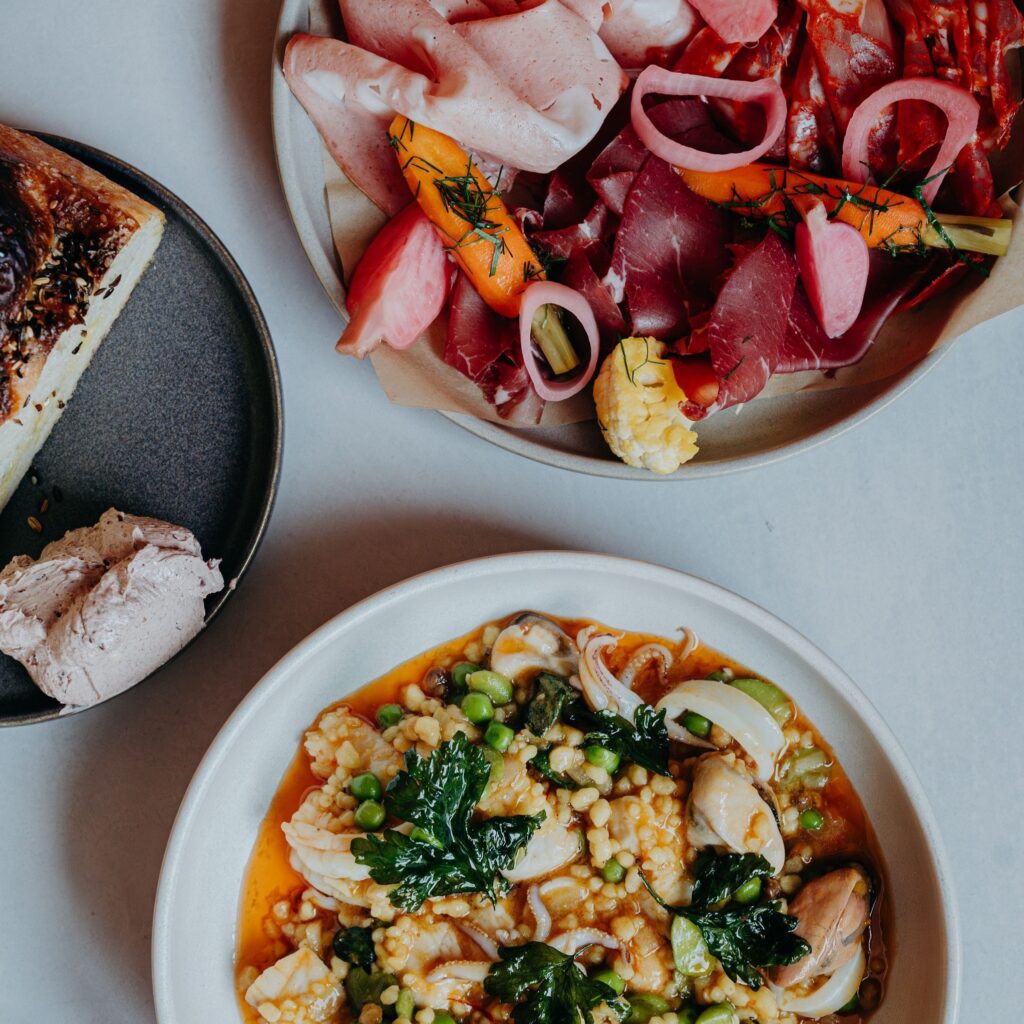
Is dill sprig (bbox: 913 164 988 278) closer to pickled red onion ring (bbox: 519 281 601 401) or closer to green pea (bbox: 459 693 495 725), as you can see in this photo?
pickled red onion ring (bbox: 519 281 601 401)

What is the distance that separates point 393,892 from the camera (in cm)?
233

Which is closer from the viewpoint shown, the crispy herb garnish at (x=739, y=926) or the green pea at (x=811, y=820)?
the crispy herb garnish at (x=739, y=926)

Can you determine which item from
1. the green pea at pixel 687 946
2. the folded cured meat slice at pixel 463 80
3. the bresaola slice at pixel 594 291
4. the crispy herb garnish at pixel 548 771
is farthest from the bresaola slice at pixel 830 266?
the green pea at pixel 687 946

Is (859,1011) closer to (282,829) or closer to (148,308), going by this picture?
(282,829)

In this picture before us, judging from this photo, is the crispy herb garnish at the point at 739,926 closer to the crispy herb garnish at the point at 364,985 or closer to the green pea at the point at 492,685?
the green pea at the point at 492,685

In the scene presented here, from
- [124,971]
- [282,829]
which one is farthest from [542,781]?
[124,971]

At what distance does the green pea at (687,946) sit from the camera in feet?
7.92

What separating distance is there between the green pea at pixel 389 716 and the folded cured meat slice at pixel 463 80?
149 cm

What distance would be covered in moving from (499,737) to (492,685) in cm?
14

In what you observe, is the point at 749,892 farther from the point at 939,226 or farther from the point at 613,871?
the point at 939,226

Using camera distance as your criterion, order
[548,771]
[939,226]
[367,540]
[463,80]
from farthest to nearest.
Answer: [367,540], [548,771], [939,226], [463,80]

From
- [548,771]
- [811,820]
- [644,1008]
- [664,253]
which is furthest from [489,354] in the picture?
[644,1008]

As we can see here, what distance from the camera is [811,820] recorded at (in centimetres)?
255

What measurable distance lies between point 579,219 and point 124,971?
2545mm
